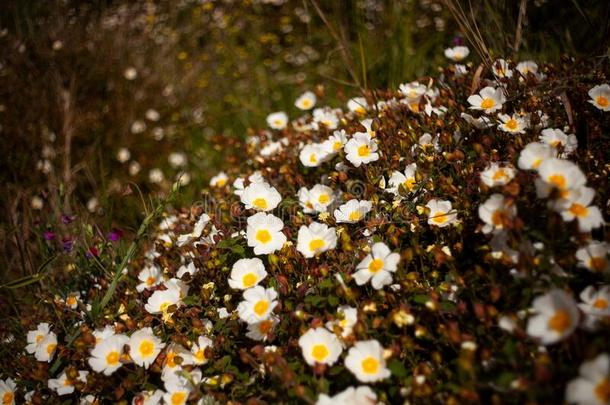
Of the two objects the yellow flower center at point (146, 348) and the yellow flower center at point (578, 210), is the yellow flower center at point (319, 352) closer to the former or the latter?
the yellow flower center at point (146, 348)

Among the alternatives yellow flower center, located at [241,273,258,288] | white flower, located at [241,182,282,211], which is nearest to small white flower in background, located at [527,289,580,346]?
yellow flower center, located at [241,273,258,288]

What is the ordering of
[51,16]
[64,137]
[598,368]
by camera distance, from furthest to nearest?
[51,16] → [64,137] → [598,368]

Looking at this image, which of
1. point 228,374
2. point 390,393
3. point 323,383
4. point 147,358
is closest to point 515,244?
point 390,393

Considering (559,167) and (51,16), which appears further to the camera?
(51,16)

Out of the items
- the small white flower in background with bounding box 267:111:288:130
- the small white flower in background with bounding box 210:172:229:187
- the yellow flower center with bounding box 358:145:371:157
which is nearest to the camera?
the yellow flower center with bounding box 358:145:371:157

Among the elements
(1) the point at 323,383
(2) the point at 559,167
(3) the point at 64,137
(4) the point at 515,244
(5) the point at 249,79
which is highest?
(2) the point at 559,167

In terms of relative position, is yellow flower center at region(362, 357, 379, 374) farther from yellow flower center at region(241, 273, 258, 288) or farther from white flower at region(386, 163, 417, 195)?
white flower at region(386, 163, 417, 195)

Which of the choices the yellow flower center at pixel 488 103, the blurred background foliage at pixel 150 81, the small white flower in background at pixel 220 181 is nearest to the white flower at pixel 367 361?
the yellow flower center at pixel 488 103

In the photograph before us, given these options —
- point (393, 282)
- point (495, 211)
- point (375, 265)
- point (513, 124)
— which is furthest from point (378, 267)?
point (513, 124)

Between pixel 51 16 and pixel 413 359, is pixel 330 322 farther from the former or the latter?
pixel 51 16
